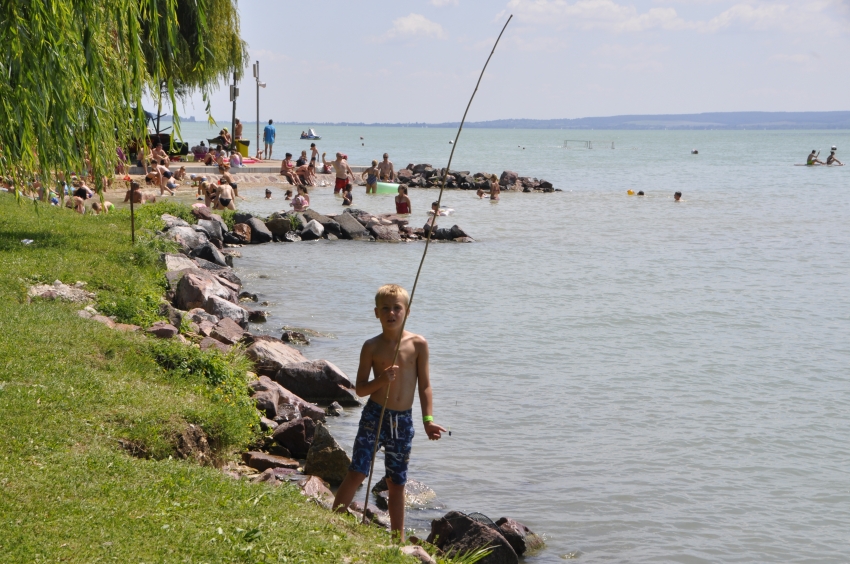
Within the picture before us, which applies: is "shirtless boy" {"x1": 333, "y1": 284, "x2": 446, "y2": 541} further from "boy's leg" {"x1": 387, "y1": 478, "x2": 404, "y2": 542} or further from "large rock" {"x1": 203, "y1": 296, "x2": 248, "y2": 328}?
"large rock" {"x1": 203, "y1": 296, "x2": 248, "y2": 328}

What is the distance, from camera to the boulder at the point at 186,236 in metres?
18.0

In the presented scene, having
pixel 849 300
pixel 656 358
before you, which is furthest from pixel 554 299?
pixel 849 300

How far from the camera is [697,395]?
11398mm

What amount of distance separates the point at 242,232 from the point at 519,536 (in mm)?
17996

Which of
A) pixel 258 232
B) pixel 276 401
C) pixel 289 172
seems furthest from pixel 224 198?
pixel 276 401

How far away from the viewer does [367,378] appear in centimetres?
576

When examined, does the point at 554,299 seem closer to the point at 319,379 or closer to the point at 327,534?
the point at 319,379

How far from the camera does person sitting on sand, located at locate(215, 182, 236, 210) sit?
2564 cm

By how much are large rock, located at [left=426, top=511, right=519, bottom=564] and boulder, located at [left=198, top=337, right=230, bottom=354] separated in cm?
414

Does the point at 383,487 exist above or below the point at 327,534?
below

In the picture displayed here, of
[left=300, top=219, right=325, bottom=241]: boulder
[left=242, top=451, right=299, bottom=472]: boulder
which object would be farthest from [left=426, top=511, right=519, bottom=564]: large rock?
[left=300, top=219, right=325, bottom=241]: boulder

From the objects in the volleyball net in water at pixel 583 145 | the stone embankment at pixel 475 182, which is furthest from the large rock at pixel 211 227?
the volleyball net in water at pixel 583 145

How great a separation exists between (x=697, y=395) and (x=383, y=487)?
16.9ft

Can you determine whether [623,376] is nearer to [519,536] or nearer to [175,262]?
[519,536]
